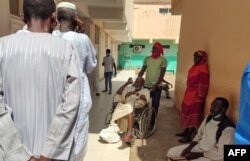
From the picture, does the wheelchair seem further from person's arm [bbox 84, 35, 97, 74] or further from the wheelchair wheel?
person's arm [bbox 84, 35, 97, 74]

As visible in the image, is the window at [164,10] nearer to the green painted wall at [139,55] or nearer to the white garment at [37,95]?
the green painted wall at [139,55]

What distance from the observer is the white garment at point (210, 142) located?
330 centimetres

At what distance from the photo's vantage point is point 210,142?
351cm

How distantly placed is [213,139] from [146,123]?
173cm

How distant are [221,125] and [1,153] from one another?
8.60ft

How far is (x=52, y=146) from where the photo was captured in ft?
4.83

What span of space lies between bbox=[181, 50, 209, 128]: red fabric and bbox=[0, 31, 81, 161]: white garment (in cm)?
333

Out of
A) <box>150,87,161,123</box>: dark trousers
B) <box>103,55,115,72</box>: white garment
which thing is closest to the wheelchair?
<box>150,87,161,123</box>: dark trousers

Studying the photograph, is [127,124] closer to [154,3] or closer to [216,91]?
[216,91]

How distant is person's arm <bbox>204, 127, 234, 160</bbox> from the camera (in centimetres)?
328

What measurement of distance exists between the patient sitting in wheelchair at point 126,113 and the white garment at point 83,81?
7.12 feet

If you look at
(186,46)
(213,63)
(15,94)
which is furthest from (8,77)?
(186,46)

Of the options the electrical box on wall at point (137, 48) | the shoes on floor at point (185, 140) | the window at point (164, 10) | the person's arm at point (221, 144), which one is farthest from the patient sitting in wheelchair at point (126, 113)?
the electrical box on wall at point (137, 48)

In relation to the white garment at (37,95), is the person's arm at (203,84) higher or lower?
lower
